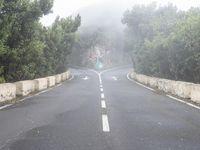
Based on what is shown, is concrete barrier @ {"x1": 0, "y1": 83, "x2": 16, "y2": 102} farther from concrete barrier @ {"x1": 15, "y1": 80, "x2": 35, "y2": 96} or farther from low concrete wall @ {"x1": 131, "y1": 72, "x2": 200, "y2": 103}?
low concrete wall @ {"x1": 131, "y1": 72, "x2": 200, "y2": 103}

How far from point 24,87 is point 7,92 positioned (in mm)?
3082

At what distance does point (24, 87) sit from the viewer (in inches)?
754

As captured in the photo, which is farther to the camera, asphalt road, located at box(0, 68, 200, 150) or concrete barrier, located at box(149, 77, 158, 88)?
concrete barrier, located at box(149, 77, 158, 88)

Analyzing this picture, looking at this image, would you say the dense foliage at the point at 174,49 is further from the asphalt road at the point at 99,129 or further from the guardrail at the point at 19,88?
the asphalt road at the point at 99,129

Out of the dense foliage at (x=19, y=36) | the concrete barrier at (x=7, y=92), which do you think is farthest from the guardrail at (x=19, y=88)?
the dense foliage at (x=19, y=36)

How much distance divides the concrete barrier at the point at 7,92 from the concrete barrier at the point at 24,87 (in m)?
1.18

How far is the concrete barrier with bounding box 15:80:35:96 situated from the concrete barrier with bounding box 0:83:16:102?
1182mm

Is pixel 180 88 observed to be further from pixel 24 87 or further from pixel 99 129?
pixel 99 129

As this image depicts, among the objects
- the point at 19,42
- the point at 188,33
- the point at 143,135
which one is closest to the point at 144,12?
the point at 188,33

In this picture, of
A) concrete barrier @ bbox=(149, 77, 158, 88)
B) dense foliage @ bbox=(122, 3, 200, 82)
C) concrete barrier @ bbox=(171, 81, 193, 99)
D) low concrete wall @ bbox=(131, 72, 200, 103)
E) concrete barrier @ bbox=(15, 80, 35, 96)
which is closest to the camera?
low concrete wall @ bbox=(131, 72, 200, 103)

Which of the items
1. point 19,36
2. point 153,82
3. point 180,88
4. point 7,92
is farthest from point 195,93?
point 153,82

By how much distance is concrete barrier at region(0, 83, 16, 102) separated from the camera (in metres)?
15.3

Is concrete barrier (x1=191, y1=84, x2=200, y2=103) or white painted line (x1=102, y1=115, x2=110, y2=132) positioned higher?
concrete barrier (x1=191, y1=84, x2=200, y2=103)

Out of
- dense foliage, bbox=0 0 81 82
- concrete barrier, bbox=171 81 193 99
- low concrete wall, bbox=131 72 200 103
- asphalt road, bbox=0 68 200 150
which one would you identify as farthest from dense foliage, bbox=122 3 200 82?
asphalt road, bbox=0 68 200 150
